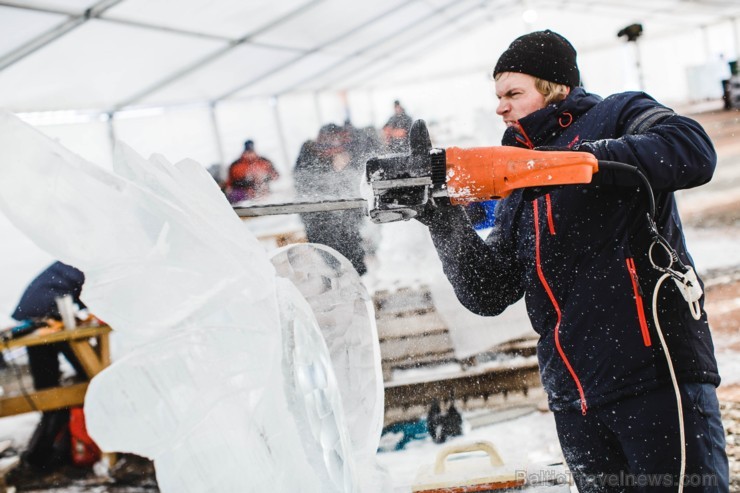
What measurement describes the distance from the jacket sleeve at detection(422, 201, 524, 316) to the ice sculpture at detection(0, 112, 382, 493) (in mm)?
617

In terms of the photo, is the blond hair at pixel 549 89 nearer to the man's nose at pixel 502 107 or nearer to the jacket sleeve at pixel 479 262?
the man's nose at pixel 502 107

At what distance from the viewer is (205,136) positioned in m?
9.28

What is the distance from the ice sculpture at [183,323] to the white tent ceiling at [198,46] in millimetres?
3868

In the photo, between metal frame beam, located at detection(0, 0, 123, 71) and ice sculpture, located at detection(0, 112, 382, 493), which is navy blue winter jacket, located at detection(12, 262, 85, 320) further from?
ice sculpture, located at detection(0, 112, 382, 493)

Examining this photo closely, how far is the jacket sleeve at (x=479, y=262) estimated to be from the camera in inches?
54.3

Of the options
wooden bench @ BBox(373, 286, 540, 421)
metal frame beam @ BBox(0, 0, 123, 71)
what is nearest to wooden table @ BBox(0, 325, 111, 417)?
wooden bench @ BBox(373, 286, 540, 421)

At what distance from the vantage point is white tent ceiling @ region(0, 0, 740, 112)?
14.6 feet

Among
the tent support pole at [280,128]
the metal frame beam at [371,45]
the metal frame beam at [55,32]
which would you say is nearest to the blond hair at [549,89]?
the metal frame beam at [55,32]

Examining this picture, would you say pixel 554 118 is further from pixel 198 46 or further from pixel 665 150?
pixel 198 46

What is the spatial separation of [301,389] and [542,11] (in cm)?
1865

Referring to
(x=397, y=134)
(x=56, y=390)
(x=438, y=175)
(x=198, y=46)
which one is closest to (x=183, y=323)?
(x=438, y=175)

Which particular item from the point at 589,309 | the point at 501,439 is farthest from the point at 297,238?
the point at 589,309

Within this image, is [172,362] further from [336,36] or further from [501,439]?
[336,36]

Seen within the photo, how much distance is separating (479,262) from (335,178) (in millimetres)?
852
